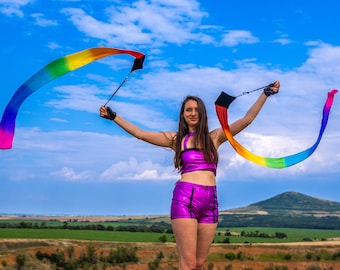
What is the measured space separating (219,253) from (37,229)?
26646mm

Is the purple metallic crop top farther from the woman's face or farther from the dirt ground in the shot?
the dirt ground

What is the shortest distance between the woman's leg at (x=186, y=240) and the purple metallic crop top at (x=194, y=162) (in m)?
0.50

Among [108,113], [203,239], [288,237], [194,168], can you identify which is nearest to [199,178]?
[194,168]

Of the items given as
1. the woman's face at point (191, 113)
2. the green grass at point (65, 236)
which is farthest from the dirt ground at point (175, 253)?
the woman's face at point (191, 113)

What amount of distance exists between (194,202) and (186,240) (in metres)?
0.34

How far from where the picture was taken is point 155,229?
80.4m

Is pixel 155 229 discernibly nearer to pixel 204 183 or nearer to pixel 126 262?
pixel 126 262

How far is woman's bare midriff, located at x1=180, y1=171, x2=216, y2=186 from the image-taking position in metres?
5.52

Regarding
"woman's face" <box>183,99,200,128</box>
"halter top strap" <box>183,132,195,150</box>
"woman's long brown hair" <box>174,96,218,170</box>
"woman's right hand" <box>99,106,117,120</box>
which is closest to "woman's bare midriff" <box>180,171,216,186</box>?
"woman's long brown hair" <box>174,96,218,170</box>

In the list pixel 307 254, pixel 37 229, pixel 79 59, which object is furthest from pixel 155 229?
pixel 79 59

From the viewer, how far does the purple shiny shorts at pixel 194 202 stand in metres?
5.38

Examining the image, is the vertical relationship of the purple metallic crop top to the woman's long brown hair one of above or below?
below

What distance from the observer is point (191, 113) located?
5.71 metres

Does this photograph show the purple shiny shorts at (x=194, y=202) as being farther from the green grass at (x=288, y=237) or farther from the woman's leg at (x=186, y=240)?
the green grass at (x=288, y=237)
